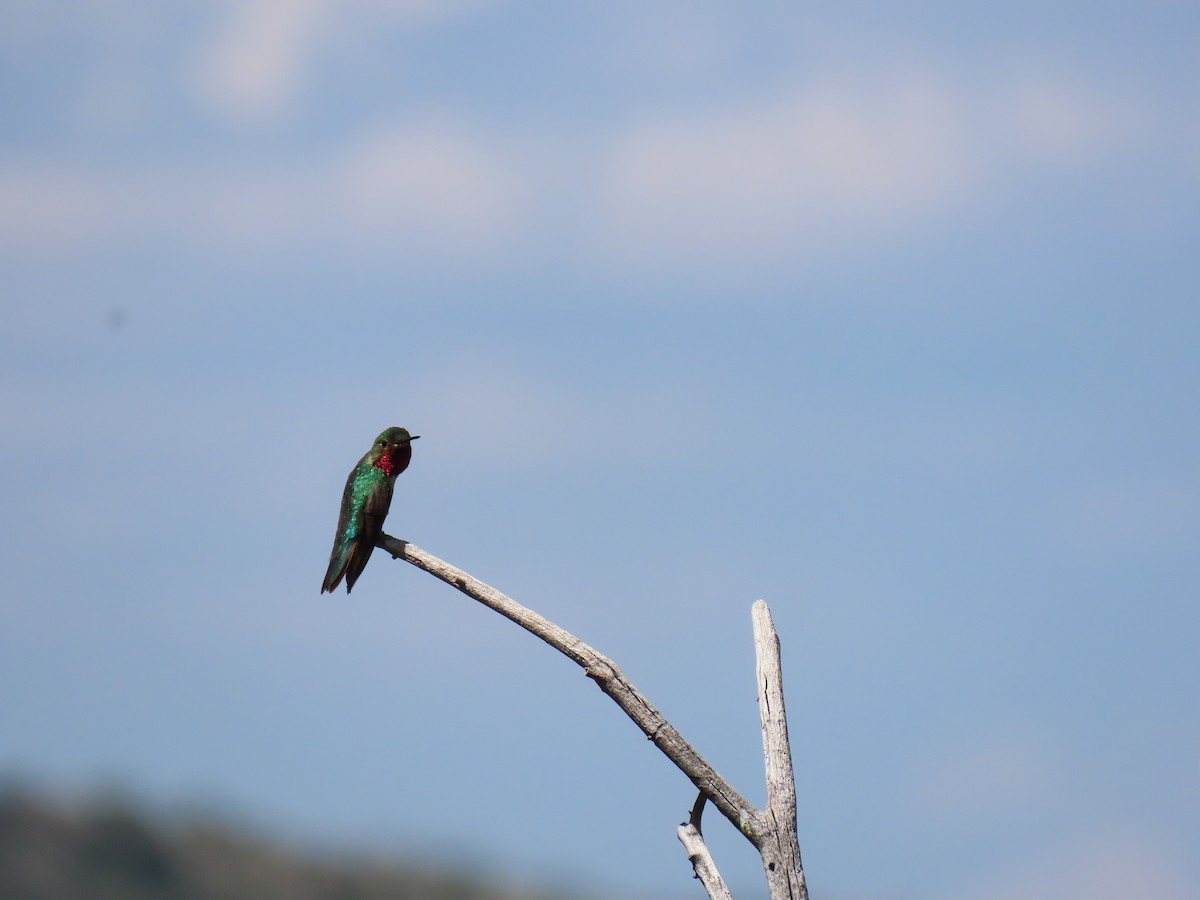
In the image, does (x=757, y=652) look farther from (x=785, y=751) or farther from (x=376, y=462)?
(x=376, y=462)

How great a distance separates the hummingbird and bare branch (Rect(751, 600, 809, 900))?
385 centimetres

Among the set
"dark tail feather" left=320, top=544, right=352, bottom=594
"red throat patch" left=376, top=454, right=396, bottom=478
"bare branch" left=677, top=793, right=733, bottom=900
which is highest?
"red throat patch" left=376, top=454, right=396, bottom=478

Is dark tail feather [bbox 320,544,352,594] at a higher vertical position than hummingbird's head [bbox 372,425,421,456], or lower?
lower

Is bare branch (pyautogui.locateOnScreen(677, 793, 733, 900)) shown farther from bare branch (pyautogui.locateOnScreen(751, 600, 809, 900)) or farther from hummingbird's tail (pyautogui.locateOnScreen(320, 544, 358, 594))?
hummingbird's tail (pyautogui.locateOnScreen(320, 544, 358, 594))

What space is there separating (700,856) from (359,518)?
4.49 meters

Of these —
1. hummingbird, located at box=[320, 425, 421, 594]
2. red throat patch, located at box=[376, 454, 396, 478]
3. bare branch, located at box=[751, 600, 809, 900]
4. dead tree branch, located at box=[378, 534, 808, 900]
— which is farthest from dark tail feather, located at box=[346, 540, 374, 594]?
bare branch, located at box=[751, 600, 809, 900]

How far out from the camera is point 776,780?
9.95m

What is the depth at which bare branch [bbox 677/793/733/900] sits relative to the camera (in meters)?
9.79

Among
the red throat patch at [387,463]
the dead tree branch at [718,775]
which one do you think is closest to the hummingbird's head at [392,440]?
the red throat patch at [387,463]

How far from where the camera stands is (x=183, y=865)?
223 ft

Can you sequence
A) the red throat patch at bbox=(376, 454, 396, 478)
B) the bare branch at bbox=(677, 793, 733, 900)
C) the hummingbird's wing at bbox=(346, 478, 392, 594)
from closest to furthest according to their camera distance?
the bare branch at bbox=(677, 793, 733, 900) < the hummingbird's wing at bbox=(346, 478, 392, 594) < the red throat patch at bbox=(376, 454, 396, 478)

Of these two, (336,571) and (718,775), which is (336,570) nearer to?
(336,571)

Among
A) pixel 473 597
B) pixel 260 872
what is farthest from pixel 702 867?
pixel 260 872

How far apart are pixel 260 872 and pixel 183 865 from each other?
360cm
